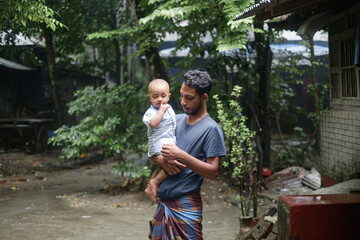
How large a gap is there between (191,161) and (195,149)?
18cm

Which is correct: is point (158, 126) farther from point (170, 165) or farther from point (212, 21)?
point (212, 21)

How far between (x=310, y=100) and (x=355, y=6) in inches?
514

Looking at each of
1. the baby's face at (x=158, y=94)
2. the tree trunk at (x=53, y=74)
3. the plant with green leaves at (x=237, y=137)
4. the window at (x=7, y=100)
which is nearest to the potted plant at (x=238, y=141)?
the plant with green leaves at (x=237, y=137)

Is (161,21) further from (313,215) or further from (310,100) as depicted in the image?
(310,100)

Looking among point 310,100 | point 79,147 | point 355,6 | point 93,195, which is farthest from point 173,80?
point 310,100

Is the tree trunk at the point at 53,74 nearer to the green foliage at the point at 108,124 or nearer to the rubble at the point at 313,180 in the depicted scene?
the green foliage at the point at 108,124

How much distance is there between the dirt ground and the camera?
6648 mm

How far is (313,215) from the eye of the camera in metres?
3.38

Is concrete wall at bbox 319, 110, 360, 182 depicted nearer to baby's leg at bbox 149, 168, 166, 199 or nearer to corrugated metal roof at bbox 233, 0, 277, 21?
corrugated metal roof at bbox 233, 0, 277, 21

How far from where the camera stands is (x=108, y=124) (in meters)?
9.06

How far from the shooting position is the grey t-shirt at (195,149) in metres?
2.88

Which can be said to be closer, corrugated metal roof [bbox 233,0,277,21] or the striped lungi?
the striped lungi

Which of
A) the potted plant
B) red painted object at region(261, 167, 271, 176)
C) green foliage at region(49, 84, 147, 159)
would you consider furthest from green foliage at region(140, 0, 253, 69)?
red painted object at region(261, 167, 271, 176)

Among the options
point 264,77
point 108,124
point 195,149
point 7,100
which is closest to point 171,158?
point 195,149
